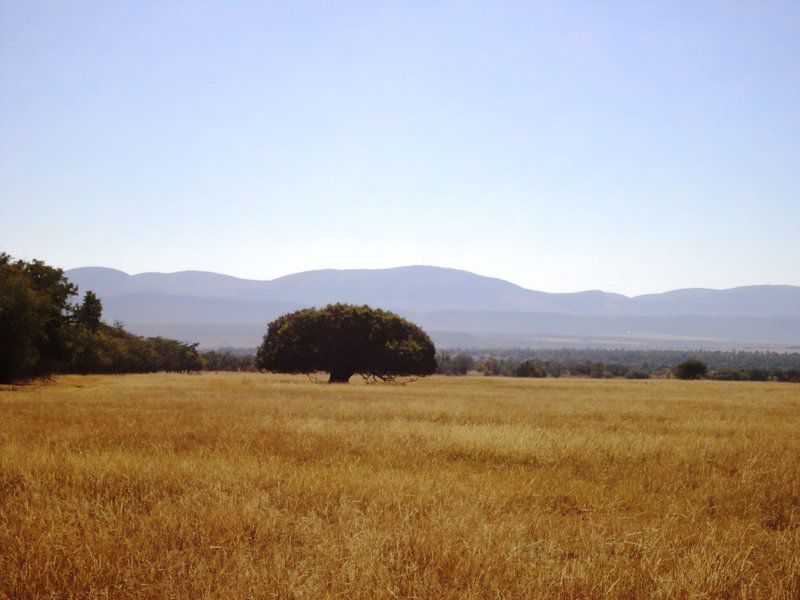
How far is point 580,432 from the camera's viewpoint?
15.1 m

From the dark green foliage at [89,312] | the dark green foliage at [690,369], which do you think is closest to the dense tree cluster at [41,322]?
the dark green foliage at [89,312]

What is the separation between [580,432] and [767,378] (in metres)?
82.7

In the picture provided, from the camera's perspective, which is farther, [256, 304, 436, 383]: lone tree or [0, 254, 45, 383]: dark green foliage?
[256, 304, 436, 383]: lone tree

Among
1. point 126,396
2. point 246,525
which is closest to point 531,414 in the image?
point 246,525

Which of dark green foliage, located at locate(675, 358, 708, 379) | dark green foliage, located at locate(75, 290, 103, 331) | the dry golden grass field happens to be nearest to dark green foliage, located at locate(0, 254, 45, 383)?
dark green foliage, located at locate(75, 290, 103, 331)

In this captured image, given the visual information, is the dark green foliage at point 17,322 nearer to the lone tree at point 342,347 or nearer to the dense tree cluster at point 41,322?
the dense tree cluster at point 41,322

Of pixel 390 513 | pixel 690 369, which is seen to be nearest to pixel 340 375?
pixel 390 513

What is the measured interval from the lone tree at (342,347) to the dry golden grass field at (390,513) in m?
36.1

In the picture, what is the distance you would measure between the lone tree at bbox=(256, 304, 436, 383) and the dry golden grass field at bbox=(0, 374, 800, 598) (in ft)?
118

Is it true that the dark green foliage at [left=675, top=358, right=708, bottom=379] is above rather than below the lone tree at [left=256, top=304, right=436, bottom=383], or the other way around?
below

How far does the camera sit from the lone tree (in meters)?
50.3

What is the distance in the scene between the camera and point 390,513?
6852mm

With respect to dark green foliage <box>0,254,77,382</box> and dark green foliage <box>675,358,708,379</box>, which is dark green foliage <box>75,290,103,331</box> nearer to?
dark green foliage <box>0,254,77,382</box>

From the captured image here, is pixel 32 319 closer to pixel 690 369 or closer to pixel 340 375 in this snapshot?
pixel 340 375
